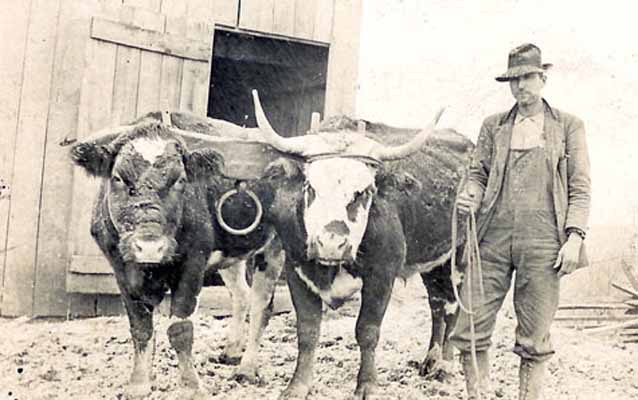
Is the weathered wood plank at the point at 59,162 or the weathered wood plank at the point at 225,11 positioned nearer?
the weathered wood plank at the point at 59,162

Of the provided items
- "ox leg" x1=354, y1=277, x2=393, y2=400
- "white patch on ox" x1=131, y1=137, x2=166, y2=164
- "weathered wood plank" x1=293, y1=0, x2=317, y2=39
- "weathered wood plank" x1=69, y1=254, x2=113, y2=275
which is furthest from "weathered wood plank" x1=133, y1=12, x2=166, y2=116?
"ox leg" x1=354, y1=277, x2=393, y2=400

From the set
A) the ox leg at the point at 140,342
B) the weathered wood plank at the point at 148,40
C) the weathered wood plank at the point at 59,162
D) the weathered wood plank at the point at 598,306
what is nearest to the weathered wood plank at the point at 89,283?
the weathered wood plank at the point at 59,162

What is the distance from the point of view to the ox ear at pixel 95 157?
4.81 m

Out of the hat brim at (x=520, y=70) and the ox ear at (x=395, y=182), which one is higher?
the hat brim at (x=520, y=70)

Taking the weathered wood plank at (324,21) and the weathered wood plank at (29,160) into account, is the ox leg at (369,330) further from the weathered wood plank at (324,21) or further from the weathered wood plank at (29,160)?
the weathered wood plank at (324,21)

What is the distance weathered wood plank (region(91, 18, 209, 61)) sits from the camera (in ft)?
22.1

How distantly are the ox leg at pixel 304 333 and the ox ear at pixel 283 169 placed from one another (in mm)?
603

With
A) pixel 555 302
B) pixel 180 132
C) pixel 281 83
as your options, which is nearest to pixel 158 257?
pixel 180 132

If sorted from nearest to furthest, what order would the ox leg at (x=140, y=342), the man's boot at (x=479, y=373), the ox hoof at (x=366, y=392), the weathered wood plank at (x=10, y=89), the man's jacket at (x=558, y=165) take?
the man's jacket at (x=558, y=165)
the man's boot at (x=479, y=373)
the ox hoof at (x=366, y=392)
the ox leg at (x=140, y=342)
the weathered wood plank at (x=10, y=89)

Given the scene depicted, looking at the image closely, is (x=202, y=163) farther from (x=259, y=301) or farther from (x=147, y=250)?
(x=259, y=301)

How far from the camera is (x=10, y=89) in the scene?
6.79 m

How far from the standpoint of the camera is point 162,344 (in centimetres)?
641

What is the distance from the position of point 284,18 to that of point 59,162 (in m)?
2.79

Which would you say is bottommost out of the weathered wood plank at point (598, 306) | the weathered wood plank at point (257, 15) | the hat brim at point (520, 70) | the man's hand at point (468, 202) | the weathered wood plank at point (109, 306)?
the weathered wood plank at point (109, 306)
